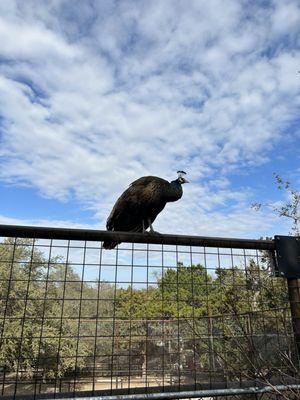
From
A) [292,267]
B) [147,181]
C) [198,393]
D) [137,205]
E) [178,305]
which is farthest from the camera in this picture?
[147,181]

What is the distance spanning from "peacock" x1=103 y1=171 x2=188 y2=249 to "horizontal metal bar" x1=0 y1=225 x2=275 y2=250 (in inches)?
37.5

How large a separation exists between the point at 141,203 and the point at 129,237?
129 cm

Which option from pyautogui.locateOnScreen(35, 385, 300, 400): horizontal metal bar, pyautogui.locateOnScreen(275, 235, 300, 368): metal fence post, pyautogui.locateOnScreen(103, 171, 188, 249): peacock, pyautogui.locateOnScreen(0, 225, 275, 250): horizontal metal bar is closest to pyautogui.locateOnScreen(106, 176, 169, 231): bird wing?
pyautogui.locateOnScreen(103, 171, 188, 249): peacock

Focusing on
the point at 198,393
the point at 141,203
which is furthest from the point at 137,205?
the point at 198,393

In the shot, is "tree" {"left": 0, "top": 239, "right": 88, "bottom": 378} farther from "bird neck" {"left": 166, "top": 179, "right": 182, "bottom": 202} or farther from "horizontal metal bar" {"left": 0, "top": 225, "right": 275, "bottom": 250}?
"bird neck" {"left": 166, "top": 179, "right": 182, "bottom": 202}

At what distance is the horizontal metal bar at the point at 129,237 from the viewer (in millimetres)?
1661

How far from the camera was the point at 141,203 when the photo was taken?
320 cm

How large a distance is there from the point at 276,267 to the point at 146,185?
169 centimetres

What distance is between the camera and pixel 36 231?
5.49 ft

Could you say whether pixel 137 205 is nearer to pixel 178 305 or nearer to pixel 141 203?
pixel 141 203

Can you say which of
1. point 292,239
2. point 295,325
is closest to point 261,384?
point 295,325

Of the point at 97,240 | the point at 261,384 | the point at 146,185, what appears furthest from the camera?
the point at 146,185

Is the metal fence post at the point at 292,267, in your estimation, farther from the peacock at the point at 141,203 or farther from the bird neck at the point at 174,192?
the bird neck at the point at 174,192

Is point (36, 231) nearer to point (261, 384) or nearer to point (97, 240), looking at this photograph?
point (97, 240)
